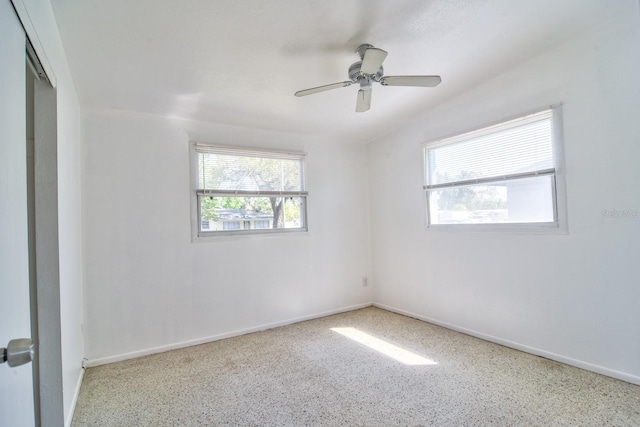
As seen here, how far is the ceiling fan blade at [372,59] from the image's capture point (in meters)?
1.90

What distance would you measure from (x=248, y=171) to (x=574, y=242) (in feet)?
10.0

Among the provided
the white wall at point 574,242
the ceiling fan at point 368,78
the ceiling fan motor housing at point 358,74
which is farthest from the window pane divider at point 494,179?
the ceiling fan motor housing at point 358,74

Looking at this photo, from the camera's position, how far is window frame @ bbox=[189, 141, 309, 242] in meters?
3.18

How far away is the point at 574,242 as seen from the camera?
2459 mm

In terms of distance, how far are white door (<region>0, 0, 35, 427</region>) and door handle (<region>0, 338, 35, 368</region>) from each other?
3 cm

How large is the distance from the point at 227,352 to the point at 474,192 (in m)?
2.85

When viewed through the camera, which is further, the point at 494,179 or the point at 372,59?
the point at 494,179

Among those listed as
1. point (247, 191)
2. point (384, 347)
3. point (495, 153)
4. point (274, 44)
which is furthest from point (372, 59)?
point (384, 347)

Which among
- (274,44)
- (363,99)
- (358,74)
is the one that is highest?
(274,44)

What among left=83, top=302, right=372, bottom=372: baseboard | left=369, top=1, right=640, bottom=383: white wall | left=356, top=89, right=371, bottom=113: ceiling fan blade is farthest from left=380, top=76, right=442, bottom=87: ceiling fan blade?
left=83, top=302, right=372, bottom=372: baseboard

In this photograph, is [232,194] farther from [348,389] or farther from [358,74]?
[348,389]

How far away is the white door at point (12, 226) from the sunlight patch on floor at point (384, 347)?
7.96ft

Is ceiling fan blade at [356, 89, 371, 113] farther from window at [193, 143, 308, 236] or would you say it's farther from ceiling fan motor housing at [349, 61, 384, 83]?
window at [193, 143, 308, 236]

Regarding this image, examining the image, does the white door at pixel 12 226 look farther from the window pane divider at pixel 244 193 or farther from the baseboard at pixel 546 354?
the baseboard at pixel 546 354
